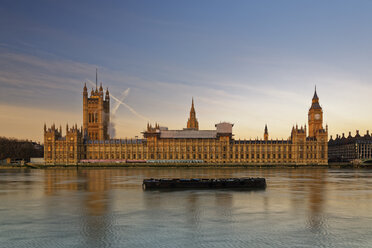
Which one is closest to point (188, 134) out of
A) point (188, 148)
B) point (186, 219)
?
point (188, 148)

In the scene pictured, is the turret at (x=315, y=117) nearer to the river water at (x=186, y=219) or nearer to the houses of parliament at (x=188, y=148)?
the houses of parliament at (x=188, y=148)

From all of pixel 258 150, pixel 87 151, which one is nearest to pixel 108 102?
pixel 87 151

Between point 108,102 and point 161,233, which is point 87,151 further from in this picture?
point 161,233

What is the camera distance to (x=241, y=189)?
168 ft

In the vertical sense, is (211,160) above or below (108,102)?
below

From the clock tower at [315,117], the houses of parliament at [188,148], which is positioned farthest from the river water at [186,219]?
the clock tower at [315,117]

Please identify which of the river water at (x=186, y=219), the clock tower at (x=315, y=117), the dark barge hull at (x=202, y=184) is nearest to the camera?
the river water at (x=186, y=219)

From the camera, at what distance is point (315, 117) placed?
175 meters

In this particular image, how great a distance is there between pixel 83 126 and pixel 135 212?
159 metres

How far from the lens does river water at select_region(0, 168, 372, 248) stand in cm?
2377

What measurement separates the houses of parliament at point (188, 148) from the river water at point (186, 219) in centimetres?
11251

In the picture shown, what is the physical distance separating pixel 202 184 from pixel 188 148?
108m

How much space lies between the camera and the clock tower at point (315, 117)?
174 metres

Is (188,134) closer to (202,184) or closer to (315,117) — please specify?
(315,117)
